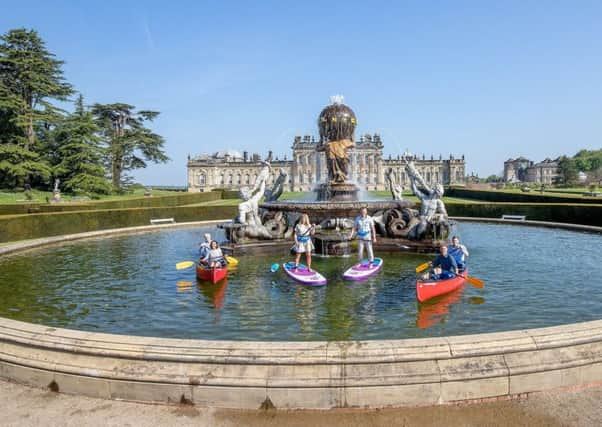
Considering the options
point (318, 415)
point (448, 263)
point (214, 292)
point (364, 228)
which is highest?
point (364, 228)

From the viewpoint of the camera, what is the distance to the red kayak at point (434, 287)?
7.30 m

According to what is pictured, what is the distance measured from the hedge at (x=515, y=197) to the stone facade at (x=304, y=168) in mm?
42454

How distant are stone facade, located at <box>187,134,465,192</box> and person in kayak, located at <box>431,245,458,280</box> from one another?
93.8 m

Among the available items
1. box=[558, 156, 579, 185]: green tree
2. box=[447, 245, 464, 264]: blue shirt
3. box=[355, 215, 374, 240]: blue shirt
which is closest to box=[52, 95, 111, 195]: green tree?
box=[355, 215, 374, 240]: blue shirt

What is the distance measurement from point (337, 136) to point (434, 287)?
1070 centimetres

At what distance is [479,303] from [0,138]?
47283 mm

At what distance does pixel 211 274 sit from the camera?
9.17 meters

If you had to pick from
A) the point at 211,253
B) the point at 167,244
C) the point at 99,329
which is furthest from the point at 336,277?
the point at 167,244

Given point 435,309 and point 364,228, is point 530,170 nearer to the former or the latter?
point 364,228

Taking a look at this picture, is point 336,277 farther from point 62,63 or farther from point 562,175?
point 562,175

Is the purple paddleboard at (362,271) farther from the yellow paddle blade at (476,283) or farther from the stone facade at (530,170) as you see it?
the stone facade at (530,170)

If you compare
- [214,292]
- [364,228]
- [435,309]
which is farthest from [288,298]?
[364,228]

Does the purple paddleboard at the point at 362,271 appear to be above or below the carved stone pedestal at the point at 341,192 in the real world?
below

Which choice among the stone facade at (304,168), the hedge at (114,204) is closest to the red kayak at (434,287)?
the hedge at (114,204)
